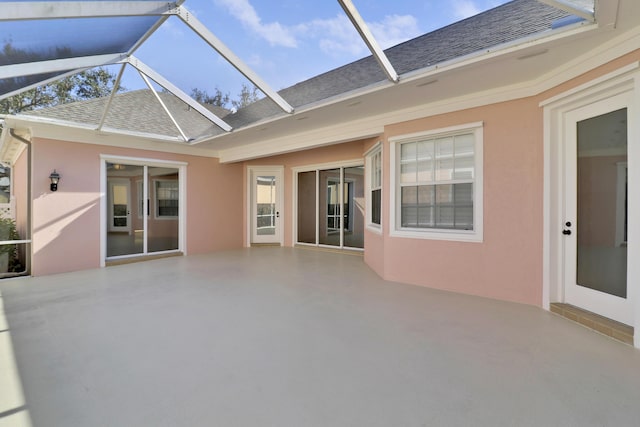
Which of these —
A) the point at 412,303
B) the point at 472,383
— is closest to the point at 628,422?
the point at 472,383

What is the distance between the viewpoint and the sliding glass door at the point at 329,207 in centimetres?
916

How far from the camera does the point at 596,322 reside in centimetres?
300

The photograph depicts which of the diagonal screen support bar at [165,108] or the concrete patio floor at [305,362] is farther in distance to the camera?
the diagonal screen support bar at [165,108]

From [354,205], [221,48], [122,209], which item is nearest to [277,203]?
[354,205]

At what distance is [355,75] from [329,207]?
5.12 m

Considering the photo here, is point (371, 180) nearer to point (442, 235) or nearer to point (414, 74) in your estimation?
point (442, 235)

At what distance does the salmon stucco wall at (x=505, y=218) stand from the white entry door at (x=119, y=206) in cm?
862

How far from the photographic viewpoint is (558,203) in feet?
11.7

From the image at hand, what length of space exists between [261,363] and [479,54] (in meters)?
3.40

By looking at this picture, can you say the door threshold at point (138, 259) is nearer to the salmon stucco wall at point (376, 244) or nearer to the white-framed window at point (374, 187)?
the salmon stucco wall at point (376, 244)

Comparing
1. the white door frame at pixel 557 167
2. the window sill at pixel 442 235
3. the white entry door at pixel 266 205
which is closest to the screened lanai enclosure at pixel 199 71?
the white entry door at pixel 266 205

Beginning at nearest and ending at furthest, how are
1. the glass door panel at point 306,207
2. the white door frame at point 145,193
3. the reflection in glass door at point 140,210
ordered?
the white door frame at point 145,193, the reflection in glass door at point 140,210, the glass door panel at point 306,207

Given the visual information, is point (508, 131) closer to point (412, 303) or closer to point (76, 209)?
point (412, 303)

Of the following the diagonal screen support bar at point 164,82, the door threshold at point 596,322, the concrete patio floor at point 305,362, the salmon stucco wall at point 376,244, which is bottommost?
the concrete patio floor at point 305,362
